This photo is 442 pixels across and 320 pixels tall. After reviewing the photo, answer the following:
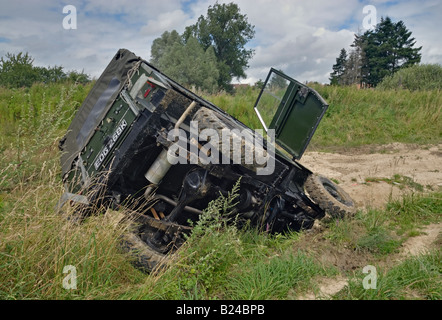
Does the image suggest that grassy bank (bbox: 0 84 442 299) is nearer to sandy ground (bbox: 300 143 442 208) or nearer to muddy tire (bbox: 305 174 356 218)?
muddy tire (bbox: 305 174 356 218)

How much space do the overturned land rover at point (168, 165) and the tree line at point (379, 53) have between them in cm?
3609

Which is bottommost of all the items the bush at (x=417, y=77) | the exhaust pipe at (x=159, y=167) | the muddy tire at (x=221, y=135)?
the exhaust pipe at (x=159, y=167)

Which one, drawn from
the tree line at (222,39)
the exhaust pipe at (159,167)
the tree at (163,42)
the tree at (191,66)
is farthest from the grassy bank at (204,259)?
the tree at (163,42)

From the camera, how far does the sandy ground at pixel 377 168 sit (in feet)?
19.9

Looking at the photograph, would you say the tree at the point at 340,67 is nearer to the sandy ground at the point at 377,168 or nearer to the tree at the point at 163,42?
the tree at the point at 163,42

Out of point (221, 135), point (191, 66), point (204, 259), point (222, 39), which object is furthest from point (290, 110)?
point (222, 39)

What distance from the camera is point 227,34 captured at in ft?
134

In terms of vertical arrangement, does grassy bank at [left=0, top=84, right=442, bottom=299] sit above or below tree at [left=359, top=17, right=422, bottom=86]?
below

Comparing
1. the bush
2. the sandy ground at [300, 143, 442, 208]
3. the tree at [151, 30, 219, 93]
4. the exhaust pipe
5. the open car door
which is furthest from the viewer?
the tree at [151, 30, 219, 93]

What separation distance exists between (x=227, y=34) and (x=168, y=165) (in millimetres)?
40007

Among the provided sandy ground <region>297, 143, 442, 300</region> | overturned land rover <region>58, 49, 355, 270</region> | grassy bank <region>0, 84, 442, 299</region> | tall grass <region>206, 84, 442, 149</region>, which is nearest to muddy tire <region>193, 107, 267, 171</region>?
overturned land rover <region>58, 49, 355, 270</region>

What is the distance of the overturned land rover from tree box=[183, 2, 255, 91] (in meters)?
37.2

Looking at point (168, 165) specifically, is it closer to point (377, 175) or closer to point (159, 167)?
point (159, 167)

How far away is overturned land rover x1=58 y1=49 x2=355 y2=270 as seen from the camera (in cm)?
334
